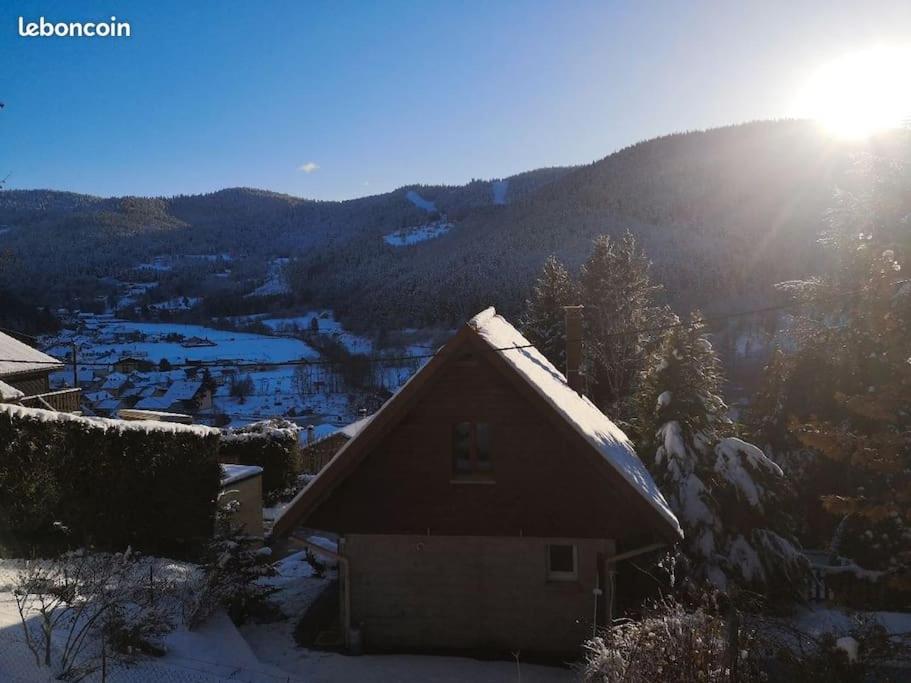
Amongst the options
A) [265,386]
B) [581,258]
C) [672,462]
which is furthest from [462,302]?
[672,462]

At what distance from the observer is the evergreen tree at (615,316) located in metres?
37.5

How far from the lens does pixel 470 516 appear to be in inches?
495

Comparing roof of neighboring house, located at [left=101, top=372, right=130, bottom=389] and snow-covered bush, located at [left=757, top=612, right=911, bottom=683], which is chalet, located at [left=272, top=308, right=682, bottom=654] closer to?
snow-covered bush, located at [left=757, top=612, right=911, bottom=683]

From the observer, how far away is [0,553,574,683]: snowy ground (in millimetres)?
8477

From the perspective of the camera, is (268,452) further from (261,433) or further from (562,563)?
(562,563)

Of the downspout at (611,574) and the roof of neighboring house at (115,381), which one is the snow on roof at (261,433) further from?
the roof of neighboring house at (115,381)

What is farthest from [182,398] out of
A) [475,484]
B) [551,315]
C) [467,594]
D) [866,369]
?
[866,369]

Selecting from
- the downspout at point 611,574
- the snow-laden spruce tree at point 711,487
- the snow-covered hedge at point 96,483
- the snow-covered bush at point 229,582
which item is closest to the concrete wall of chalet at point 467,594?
the downspout at point 611,574

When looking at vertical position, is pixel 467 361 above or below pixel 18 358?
above

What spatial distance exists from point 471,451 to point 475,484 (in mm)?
641

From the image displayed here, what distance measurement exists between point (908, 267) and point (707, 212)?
151m

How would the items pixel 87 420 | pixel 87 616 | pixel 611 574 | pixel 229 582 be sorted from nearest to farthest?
pixel 87 616, pixel 611 574, pixel 229 582, pixel 87 420

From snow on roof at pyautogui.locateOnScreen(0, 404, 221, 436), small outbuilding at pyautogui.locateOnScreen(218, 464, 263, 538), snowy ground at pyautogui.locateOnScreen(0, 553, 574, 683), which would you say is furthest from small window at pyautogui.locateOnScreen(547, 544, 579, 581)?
small outbuilding at pyautogui.locateOnScreen(218, 464, 263, 538)

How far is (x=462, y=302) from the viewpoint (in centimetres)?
11356
